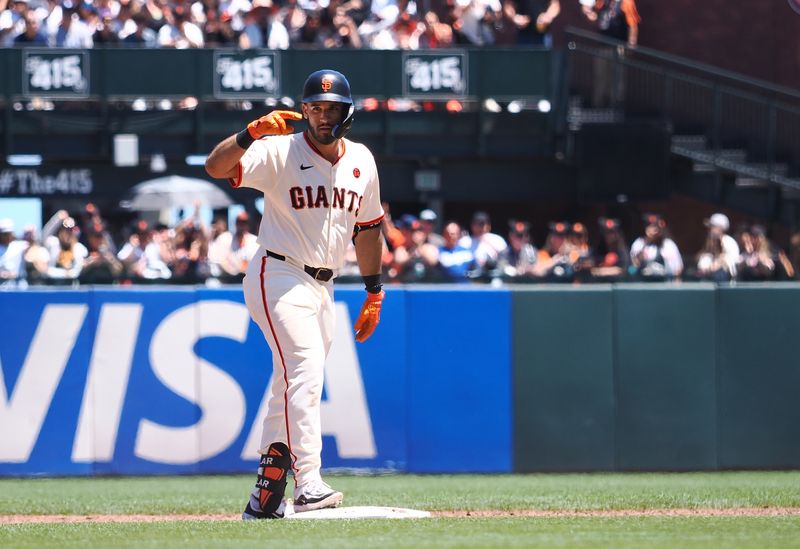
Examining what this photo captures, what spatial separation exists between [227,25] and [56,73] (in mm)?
2255

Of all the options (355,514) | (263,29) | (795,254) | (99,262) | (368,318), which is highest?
(263,29)

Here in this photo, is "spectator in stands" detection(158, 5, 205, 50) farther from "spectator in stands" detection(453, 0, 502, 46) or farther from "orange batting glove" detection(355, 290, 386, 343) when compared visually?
"orange batting glove" detection(355, 290, 386, 343)

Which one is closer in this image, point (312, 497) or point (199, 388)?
point (312, 497)

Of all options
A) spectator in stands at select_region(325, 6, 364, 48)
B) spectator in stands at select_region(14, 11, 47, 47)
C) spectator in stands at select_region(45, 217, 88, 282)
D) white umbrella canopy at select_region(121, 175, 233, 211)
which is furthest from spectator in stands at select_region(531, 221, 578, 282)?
spectator in stands at select_region(14, 11, 47, 47)

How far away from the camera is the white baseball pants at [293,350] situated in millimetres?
7039

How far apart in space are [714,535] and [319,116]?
112 inches

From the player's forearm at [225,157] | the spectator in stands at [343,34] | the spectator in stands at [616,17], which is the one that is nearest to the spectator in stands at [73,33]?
the spectator in stands at [343,34]

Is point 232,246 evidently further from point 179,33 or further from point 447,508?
point 447,508

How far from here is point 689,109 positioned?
18375 mm

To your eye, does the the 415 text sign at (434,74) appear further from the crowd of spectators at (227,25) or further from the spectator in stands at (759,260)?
the spectator in stands at (759,260)

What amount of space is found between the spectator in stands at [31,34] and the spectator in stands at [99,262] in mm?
3112

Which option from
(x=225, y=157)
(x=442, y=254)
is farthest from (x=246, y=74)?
(x=225, y=157)

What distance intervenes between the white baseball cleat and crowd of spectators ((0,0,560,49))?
36.3 feet

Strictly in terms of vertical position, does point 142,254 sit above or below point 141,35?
below
